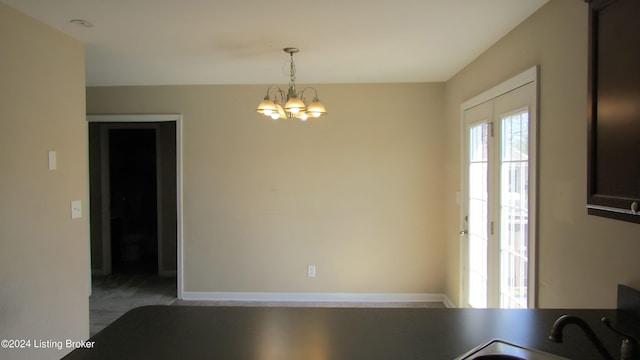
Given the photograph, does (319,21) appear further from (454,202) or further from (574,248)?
(454,202)

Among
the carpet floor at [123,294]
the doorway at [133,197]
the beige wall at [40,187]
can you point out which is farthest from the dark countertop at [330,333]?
the doorway at [133,197]

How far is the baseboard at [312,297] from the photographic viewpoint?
411 centimetres

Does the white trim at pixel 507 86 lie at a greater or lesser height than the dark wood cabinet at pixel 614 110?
greater

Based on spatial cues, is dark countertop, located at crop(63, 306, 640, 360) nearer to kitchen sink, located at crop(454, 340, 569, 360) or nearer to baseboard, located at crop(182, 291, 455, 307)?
kitchen sink, located at crop(454, 340, 569, 360)

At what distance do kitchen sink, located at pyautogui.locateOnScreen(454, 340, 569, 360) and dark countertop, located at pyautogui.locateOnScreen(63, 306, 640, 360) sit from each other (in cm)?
3

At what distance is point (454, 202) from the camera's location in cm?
372

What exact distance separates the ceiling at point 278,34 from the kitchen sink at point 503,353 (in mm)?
1776

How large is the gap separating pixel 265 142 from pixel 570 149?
2.97 metres

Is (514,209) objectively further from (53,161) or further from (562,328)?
(53,161)

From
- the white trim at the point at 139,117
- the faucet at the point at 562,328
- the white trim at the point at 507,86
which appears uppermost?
the white trim at the point at 139,117

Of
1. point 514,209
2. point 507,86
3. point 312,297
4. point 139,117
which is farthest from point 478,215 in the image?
point 139,117

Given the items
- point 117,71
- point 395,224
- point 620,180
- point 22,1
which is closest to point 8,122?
point 22,1

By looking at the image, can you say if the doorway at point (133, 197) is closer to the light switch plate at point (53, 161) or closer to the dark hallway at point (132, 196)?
the dark hallway at point (132, 196)

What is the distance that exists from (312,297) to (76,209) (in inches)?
98.6
